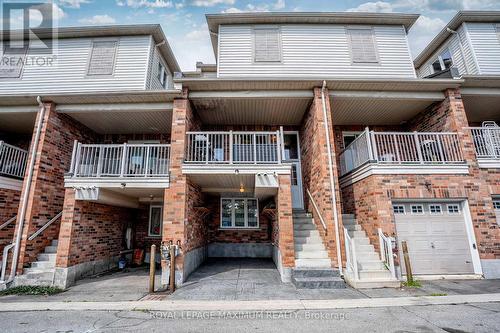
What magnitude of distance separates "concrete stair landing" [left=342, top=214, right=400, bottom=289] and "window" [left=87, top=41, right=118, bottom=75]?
442 inches

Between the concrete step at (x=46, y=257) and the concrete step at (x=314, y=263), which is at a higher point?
the concrete step at (x=46, y=257)

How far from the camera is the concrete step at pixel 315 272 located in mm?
6137

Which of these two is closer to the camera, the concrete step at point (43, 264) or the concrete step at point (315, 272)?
the concrete step at point (315, 272)

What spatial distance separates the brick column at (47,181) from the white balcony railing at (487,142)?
1444cm

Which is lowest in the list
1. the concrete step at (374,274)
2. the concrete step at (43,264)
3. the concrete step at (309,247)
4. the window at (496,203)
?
the concrete step at (374,274)

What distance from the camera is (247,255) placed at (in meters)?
9.84

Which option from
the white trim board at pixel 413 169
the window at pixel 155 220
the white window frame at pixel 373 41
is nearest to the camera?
the white trim board at pixel 413 169

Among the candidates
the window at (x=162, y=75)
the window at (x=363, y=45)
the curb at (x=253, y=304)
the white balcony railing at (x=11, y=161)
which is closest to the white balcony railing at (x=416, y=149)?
the window at (x=363, y=45)

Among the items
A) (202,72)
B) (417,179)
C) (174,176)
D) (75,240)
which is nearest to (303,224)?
(417,179)

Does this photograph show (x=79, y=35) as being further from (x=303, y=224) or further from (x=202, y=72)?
(x=303, y=224)

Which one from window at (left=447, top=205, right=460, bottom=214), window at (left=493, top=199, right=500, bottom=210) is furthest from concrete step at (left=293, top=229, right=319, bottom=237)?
window at (left=493, top=199, right=500, bottom=210)

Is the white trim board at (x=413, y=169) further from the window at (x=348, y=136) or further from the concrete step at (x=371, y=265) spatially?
the window at (x=348, y=136)

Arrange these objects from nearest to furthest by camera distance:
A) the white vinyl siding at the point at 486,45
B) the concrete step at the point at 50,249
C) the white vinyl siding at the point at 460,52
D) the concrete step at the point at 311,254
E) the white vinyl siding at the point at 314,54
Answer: the concrete step at the point at 311,254
the concrete step at the point at 50,249
the white vinyl siding at the point at 314,54
the white vinyl siding at the point at 486,45
the white vinyl siding at the point at 460,52

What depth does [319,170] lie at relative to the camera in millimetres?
7426
